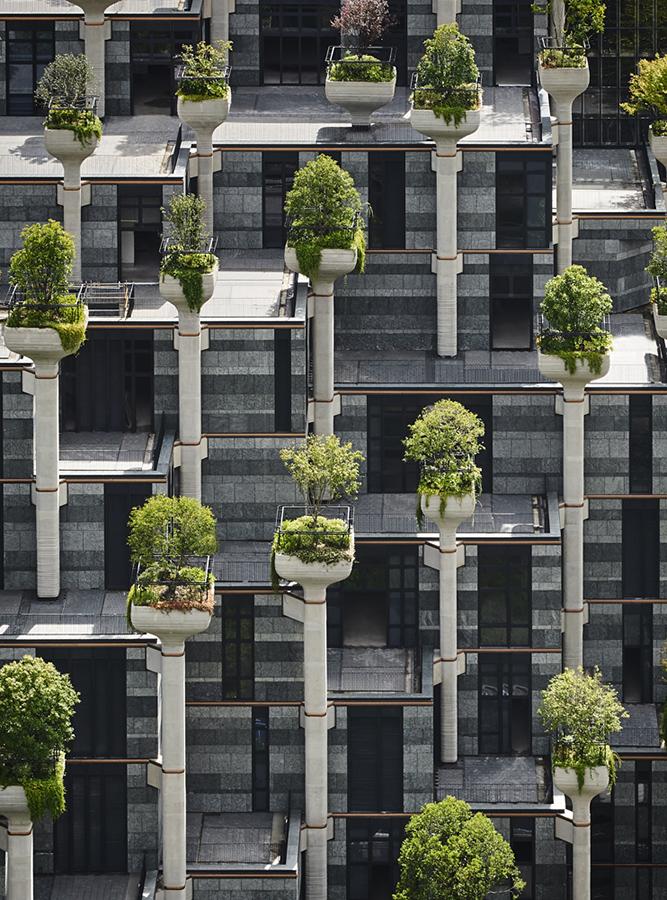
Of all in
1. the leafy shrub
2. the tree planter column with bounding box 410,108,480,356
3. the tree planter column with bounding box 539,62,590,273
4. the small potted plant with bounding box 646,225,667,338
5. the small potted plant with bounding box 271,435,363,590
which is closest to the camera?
the small potted plant with bounding box 271,435,363,590

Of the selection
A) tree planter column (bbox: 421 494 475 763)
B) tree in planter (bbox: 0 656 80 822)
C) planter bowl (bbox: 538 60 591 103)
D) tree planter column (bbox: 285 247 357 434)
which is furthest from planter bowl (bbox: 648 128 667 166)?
tree in planter (bbox: 0 656 80 822)

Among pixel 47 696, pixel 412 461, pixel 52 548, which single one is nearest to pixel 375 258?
pixel 412 461

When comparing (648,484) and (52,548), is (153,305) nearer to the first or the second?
(52,548)

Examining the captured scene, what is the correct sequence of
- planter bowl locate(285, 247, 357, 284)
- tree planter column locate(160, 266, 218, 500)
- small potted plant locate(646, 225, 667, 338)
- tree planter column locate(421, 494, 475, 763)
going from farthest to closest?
small potted plant locate(646, 225, 667, 338), planter bowl locate(285, 247, 357, 284), tree planter column locate(160, 266, 218, 500), tree planter column locate(421, 494, 475, 763)

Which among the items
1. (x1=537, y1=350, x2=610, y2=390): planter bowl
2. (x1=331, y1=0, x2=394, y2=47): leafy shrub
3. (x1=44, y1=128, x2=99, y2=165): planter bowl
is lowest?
(x1=537, y1=350, x2=610, y2=390): planter bowl

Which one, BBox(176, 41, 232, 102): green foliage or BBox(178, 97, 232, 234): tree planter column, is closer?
BBox(176, 41, 232, 102): green foliage

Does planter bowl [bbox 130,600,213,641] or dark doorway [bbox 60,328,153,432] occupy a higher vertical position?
dark doorway [bbox 60,328,153,432]

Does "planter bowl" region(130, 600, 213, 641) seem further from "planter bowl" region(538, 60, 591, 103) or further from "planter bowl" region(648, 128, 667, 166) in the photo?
"planter bowl" region(648, 128, 667, 166)

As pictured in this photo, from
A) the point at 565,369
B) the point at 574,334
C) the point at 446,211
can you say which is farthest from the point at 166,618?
the point at 446,211
